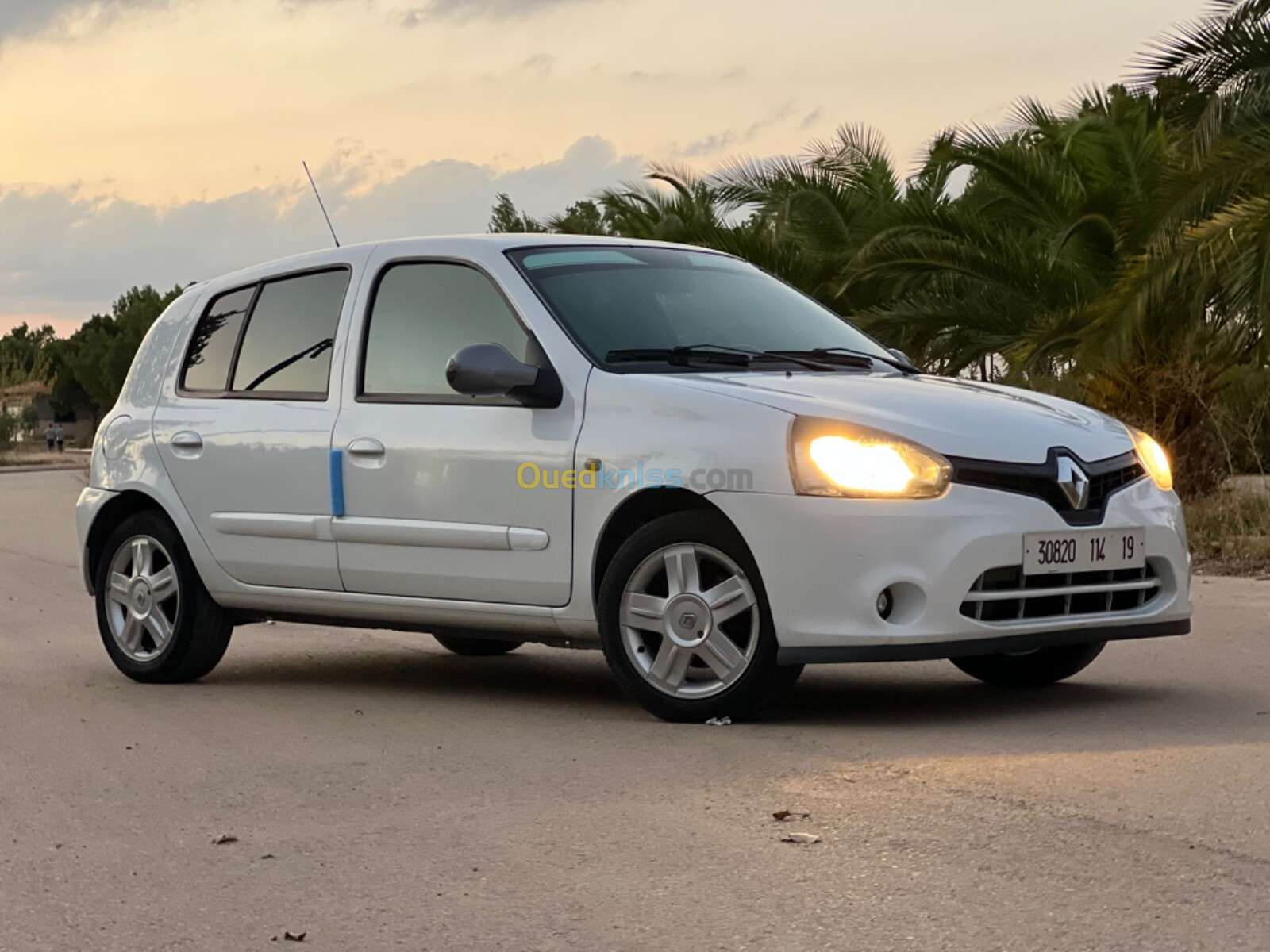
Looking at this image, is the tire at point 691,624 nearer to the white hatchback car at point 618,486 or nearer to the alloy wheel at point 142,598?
the white hatchback car at point 618,486

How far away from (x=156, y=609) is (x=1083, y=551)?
4.21 meters

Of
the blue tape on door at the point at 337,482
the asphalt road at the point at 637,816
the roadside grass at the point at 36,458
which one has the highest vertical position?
the blue tape on door at the point at 337,482

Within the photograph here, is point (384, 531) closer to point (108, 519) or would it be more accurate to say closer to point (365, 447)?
point (365, 447)

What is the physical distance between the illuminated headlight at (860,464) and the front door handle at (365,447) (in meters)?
1.91

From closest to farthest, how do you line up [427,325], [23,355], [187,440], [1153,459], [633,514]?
[633,514], [1153,459], [427,325], [187,440], [23,355]

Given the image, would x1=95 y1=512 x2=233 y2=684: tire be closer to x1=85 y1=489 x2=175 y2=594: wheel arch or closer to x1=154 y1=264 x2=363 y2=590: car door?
x1=85 y1=489 x2=175 y2=594: wheel arch

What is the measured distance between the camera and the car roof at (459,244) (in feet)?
25.8

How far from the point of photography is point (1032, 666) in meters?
7.82

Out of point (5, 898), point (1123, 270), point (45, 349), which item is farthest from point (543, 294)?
point (45, 349)

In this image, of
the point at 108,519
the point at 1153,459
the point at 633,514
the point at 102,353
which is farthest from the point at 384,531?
the point at 102,353

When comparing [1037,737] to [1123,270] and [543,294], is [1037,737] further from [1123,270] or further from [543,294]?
[1123,270]

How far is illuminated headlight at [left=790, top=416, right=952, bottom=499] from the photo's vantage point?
646 cm

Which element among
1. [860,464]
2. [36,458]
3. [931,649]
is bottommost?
[36,458]

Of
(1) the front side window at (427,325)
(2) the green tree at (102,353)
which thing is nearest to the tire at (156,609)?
(1) the front side window at (427,325)
